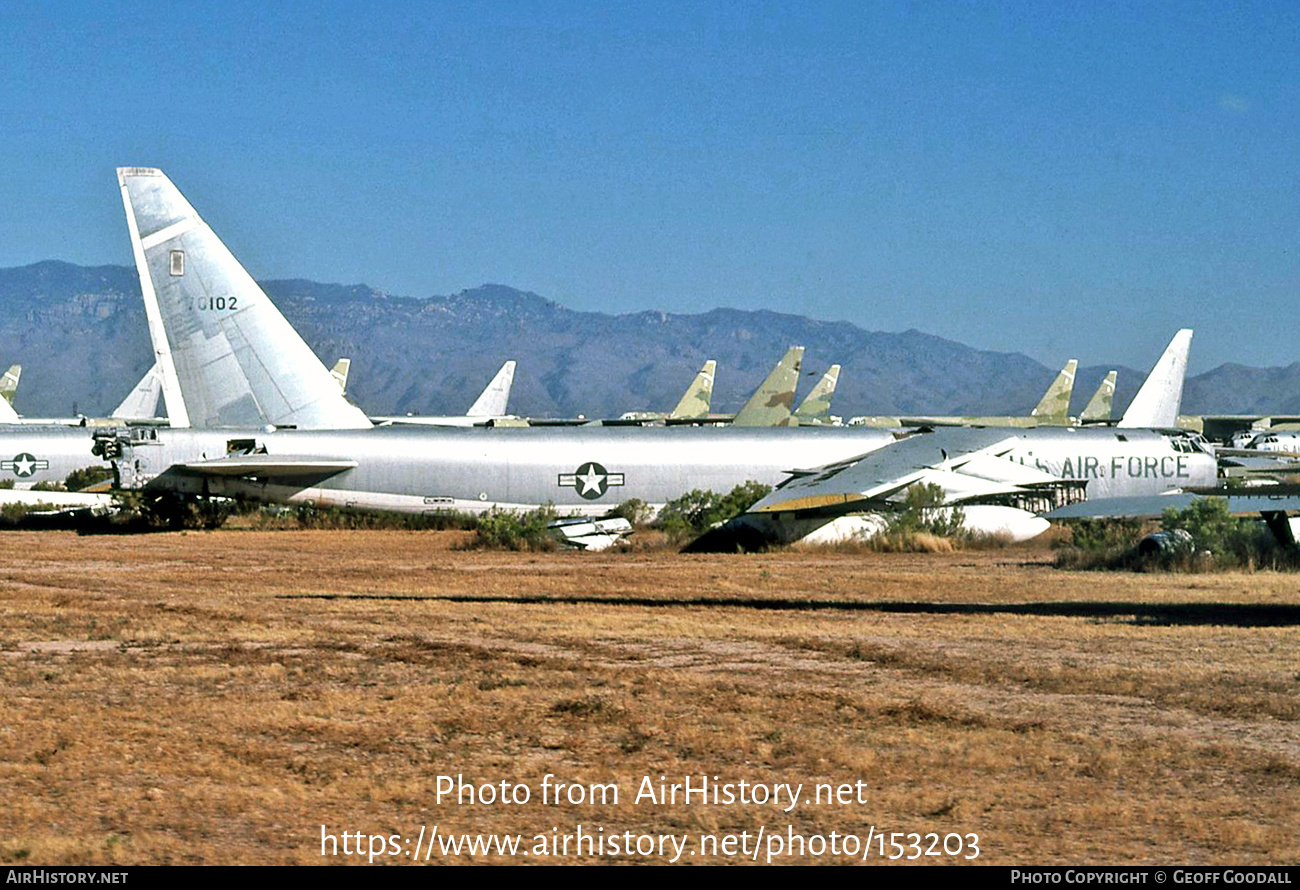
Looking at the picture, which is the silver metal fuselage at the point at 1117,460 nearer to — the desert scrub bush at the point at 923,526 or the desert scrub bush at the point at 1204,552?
the desert scrub bush at the point at 923,526

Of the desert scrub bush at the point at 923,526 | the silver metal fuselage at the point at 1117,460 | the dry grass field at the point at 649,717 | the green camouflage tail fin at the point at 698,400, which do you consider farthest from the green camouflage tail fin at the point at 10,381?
the dry grass field at the point at 649,717

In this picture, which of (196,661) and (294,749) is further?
(196,661)

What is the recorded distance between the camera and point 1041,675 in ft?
42.5

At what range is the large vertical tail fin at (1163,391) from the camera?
5147 centimetres

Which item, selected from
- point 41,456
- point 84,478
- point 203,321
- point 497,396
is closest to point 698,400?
point 497,396

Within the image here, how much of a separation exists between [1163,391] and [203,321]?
1280 inches

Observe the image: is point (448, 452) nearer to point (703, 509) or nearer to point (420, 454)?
point (420, 454)

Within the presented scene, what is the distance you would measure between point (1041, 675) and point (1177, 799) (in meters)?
4.38

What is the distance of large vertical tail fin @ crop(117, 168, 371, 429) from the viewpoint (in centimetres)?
3350

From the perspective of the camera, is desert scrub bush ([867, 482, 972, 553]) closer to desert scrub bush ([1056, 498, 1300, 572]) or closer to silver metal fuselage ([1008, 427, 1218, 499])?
desert scrub bush ([1056, 498, 1300, 572])

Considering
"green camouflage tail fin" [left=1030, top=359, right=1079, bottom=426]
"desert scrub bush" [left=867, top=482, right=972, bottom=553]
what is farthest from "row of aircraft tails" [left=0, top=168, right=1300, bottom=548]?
"green camouflage tail fin" [left=1030, top=359, right=1079, bottom=426]

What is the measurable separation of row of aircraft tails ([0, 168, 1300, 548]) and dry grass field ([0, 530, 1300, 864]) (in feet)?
36.0
